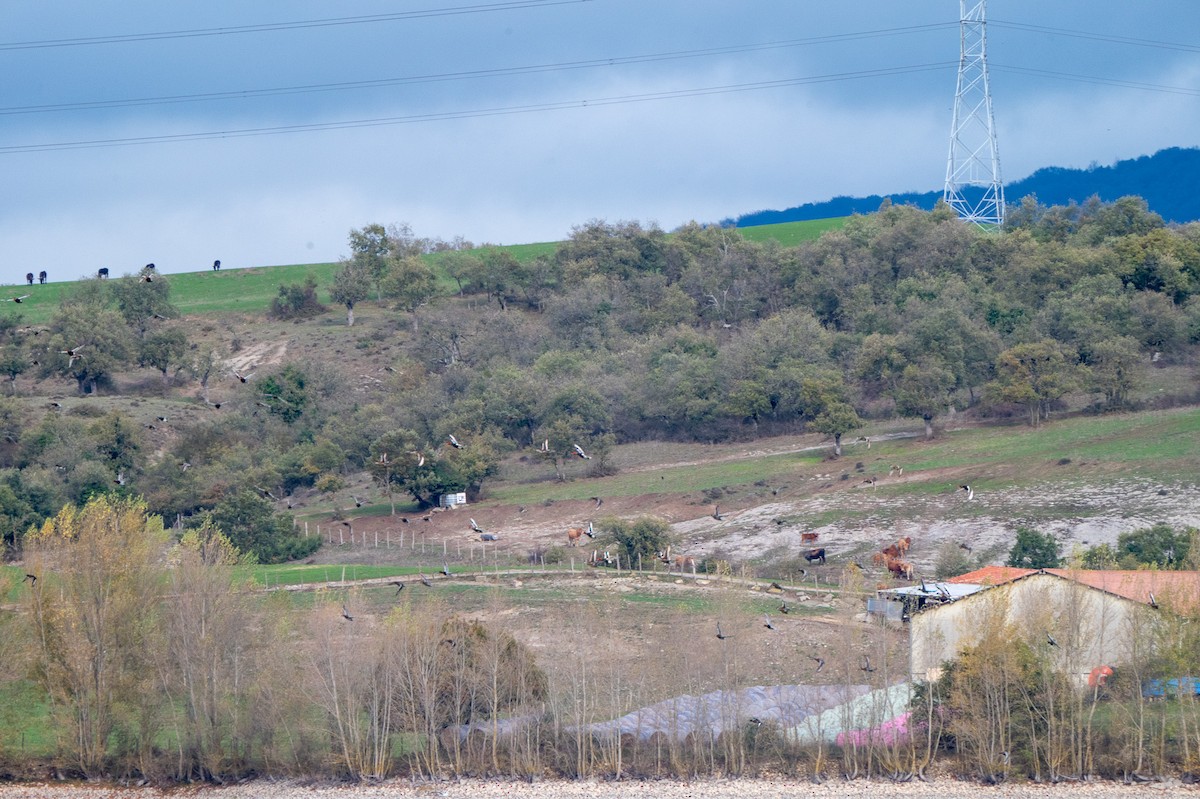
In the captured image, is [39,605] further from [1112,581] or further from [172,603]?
[1112,581]

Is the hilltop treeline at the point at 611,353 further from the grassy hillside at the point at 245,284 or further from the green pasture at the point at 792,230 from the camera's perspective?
the green pasture at the point at 792,230

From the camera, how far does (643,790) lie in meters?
35.1

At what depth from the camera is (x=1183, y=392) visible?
71.5 metres

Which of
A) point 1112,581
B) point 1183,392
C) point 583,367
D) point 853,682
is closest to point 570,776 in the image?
point 853,682

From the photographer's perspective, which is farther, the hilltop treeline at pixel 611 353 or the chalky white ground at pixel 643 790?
the hilltop treeline at pixel 611 353

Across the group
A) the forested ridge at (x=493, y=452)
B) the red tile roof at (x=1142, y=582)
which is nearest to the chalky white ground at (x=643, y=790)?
the forested ridge at (x=493, y=452)

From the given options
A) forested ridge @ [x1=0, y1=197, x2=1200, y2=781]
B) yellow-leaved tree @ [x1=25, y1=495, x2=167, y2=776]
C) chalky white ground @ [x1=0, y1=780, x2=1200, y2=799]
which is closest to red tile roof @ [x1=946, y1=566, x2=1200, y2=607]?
forested ridge @ [x1=0, y1=197, x2=1200, y2=781]

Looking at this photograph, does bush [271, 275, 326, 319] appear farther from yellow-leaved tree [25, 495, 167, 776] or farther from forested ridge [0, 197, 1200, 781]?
yellow-leaved tree [25, 495, 167, 776]

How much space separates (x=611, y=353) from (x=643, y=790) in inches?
2467

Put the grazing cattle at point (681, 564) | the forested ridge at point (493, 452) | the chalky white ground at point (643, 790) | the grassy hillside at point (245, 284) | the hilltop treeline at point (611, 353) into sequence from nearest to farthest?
the chalky white ground at point (643, 790)
the forested ridge at point (493, 452)
the grazing cattle at point (681, 564)
the hilltop treeline at point (611, 353)
the grassy hillside at point (245, 284)

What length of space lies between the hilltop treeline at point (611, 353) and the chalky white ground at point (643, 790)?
24525 mm

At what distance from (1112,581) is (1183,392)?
37154 millimetres

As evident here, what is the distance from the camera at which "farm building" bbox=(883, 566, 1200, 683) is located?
36.3 meters

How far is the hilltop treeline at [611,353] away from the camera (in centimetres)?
7100
